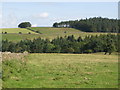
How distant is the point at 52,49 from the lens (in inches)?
4934

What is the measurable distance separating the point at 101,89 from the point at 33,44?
11479cm

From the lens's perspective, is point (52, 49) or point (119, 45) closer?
point (119, 45)

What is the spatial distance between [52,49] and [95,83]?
109 m

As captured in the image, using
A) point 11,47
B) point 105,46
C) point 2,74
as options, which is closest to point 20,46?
point 11,47

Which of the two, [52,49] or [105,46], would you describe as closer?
[105,46]

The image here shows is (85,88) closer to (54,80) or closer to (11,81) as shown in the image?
(54,80)

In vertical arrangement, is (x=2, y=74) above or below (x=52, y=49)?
above

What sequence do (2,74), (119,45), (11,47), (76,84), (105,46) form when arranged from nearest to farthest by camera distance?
1. (76,84)
2. (2,74)
3. (105,46)
4. (119,45)
5. (11,47)

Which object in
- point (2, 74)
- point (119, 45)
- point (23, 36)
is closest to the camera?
point (2, 74)

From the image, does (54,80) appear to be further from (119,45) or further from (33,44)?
(33,44)

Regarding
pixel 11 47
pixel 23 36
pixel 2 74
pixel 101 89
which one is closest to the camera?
pixel 101 89

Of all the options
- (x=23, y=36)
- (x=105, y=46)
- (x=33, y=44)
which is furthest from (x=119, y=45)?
(x=23, y=36)

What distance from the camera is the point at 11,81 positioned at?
54.4 ft

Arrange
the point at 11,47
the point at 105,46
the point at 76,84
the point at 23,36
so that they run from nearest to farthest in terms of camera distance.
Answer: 1. the point at 76,84
2. the point at 105,46
3. the point at 11,47
4. the point at 23,36
